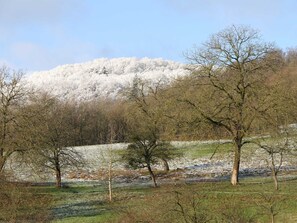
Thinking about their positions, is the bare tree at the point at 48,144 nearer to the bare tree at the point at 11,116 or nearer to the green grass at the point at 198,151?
the bare tree at the point at 11,116

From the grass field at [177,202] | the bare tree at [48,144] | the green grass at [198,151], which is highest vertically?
the bare tree at [48,144]

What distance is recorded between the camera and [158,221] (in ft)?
47.8

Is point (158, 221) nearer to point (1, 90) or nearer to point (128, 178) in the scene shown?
point (1, 90)

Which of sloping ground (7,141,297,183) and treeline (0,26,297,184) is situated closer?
treeline (0,26,297,184)

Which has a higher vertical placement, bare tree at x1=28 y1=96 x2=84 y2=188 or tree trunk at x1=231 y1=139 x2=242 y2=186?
bare tree at x1=28 y1=96 x2=84 y2=188

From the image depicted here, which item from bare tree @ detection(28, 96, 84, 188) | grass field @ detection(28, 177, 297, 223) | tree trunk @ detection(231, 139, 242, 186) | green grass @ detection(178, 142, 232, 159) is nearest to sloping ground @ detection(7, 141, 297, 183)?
green grass @ detection(178, 142, 232, 159)

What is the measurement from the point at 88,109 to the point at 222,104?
6837 centimetres

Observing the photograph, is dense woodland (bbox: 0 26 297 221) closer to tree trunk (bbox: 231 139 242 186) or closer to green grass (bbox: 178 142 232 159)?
tree trunk (bbox: 231 139 242 186)

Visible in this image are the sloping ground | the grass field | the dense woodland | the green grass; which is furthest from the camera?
the green grass

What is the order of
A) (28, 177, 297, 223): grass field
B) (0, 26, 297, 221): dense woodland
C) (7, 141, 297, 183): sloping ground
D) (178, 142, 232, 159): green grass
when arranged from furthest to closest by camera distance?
1. (178, 142, 232, 159): green grass
2. (7, 141, 297, 183): sloping ground
3. (0, 26, 297, 221): dense woodland
4. (28, 177, 297, 223): grass field

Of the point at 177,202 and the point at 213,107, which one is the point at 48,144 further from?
the point at 177,202

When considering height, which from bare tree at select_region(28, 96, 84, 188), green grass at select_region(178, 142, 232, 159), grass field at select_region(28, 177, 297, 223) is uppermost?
bare tree at select_region(28, 96, 84, 188)

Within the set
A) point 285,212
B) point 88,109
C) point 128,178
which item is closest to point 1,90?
point 128,178

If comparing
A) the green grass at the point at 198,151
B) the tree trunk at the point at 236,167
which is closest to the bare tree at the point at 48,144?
the tree trunk at the point at 236,167
